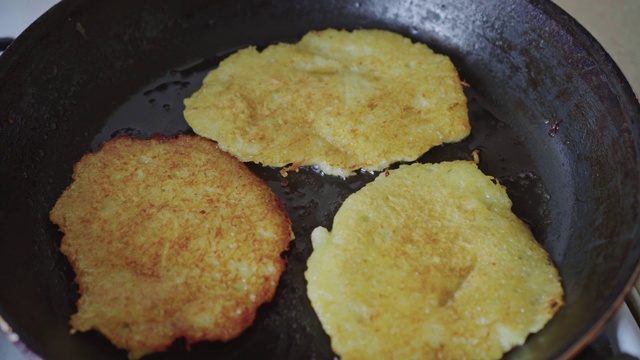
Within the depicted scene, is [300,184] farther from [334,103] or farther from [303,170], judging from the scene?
[334,103]

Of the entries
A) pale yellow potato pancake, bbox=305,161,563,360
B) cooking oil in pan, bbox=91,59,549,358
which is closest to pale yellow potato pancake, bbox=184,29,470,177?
cooking oil in pan, bbox=91,59,549,358

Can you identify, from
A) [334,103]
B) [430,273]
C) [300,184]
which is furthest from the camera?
[334,103]

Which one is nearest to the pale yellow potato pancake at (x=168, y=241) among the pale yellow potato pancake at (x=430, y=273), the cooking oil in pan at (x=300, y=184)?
the cooking oil in pan at (x=300, y=184)

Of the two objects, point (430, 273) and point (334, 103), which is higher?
point (334, 103)

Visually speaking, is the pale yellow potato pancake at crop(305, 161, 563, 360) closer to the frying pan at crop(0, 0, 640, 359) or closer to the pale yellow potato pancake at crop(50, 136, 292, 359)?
the frying pan at crop(0, 0, 640, 359)

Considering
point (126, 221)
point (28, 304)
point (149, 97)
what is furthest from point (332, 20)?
point (28, 304)

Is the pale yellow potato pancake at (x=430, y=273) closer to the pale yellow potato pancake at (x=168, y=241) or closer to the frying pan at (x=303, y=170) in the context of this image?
the frying pan at (x=303, y=170)

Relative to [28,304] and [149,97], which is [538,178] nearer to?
[149,97]

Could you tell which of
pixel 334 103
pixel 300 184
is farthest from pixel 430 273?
pixel 334 103
